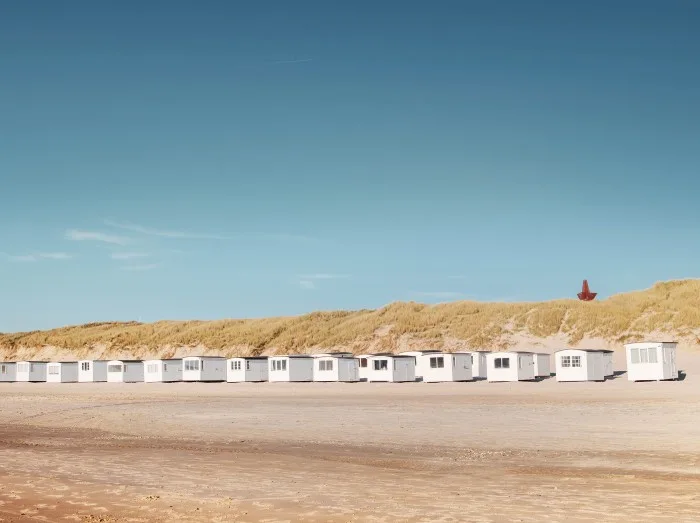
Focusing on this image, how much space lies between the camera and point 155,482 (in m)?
14.5

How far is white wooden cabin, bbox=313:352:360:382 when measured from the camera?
63.1 metres

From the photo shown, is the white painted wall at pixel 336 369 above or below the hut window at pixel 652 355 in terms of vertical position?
below

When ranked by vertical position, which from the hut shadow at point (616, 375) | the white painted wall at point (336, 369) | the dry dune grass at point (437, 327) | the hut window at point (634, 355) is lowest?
the hut shadow at point (616, 375)

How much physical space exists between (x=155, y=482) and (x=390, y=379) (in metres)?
47.2

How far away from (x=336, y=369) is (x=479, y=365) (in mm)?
11575

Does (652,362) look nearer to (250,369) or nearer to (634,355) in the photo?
(634,355)

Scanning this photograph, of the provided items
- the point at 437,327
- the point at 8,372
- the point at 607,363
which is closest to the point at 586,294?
the point at 437,327

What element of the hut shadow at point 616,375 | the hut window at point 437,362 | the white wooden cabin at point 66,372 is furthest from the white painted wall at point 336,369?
the white wooden cabin at point 66,372

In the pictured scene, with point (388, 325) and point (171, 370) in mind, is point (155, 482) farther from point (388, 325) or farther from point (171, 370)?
point (388, 325)

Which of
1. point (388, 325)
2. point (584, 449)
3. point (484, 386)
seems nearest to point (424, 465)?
point (584, 449)

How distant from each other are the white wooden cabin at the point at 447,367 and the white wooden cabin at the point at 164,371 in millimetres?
25490

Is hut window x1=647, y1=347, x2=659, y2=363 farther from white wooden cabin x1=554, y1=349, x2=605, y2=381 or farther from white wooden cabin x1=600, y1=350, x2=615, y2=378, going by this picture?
white wooden cabin x1=600, y1=350, x2=615, y2=378

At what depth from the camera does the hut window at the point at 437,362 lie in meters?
59.2

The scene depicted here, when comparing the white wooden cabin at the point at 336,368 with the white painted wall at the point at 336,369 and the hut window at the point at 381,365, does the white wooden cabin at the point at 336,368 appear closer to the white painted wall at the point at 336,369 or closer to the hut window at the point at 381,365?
the white painted wall at the point at 336,369
